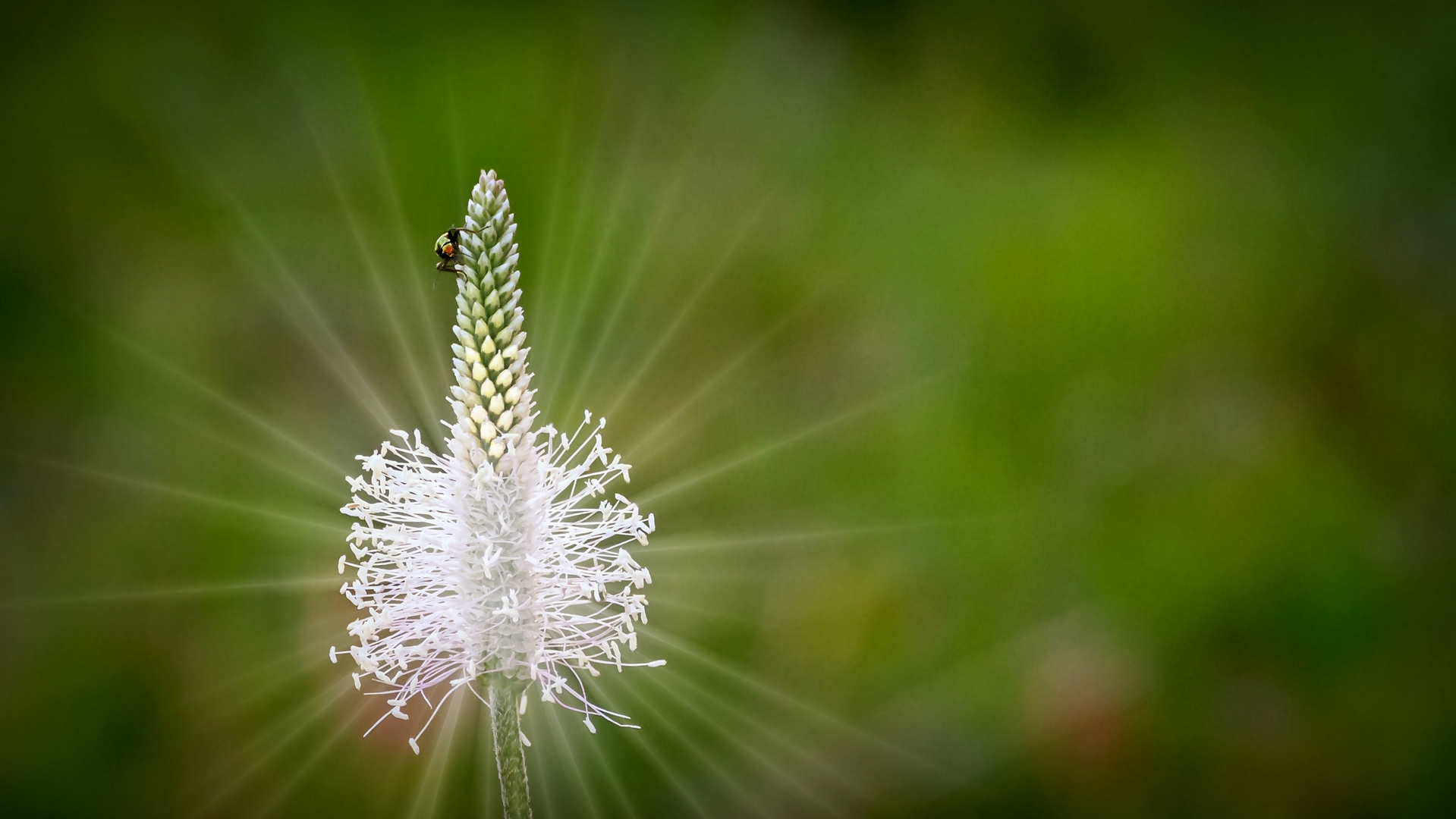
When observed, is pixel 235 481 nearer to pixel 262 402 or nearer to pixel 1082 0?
pixel 262 402

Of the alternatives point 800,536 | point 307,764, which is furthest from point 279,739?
point 800,536

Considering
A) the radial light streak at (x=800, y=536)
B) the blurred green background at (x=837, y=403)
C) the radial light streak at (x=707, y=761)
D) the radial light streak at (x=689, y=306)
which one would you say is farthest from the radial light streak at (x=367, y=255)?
the radial light streak at (x=707, y=761)

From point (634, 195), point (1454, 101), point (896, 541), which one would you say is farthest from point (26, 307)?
point (1454, 101)

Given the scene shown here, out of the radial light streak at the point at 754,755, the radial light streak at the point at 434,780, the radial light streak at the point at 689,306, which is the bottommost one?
the radial light streak at the point at 434,780

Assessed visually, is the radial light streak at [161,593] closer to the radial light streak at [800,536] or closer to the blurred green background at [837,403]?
the blurred green background at [837,403]

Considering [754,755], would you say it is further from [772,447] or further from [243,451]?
[243,451]

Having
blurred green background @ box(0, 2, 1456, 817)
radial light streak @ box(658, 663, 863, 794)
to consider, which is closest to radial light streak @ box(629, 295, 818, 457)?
blurred green background @ box(0, 2, 1456, 817)
